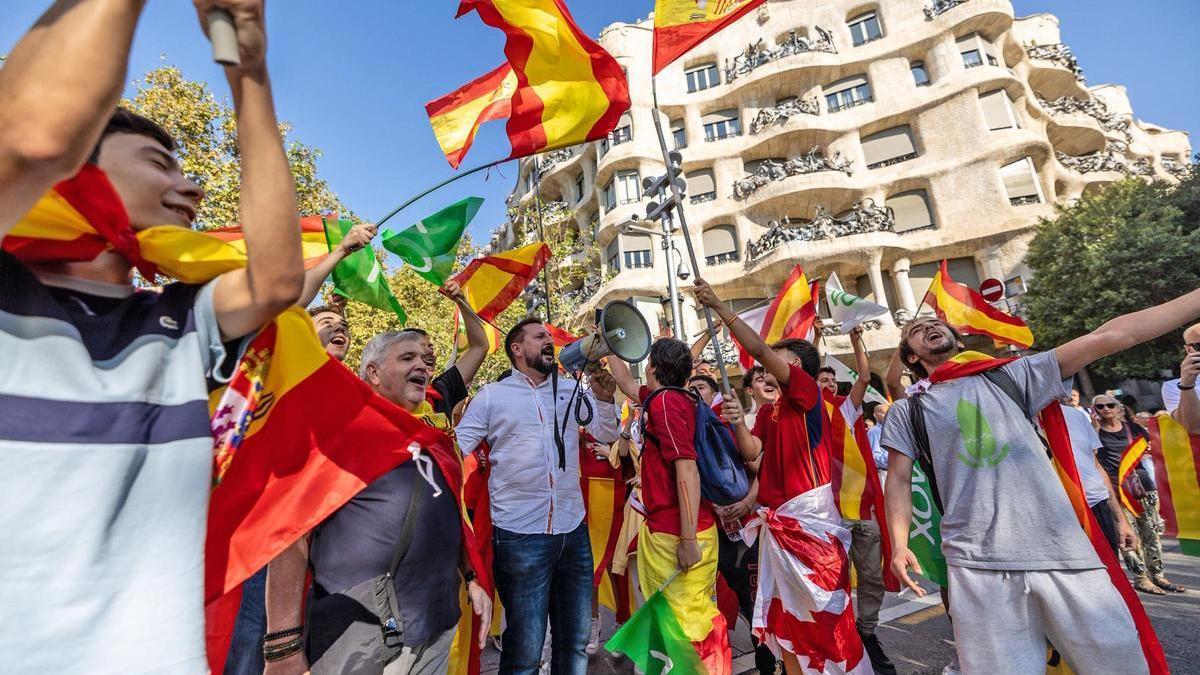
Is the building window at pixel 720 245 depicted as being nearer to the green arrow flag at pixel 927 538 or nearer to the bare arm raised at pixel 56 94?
the green arrow flag at pixel 927 538

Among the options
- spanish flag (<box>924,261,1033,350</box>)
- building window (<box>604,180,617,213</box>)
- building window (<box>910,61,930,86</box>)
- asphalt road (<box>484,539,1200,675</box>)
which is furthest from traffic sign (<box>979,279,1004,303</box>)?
building window (<box>910,61,930,86</box>)

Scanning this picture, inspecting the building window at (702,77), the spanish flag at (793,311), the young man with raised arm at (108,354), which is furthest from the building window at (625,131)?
the young man with raised arm at (108,354)

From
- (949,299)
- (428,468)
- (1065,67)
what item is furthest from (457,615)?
(1065,67)

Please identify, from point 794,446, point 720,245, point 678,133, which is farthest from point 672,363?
point 678,133

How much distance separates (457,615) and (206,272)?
1609 mm

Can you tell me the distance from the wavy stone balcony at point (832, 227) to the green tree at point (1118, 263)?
5450 mm

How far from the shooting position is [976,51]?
80.4 feet

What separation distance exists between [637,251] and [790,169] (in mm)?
8042

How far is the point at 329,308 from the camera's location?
143 inches

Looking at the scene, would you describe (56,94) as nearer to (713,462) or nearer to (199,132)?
(713,462)

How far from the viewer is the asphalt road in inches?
147

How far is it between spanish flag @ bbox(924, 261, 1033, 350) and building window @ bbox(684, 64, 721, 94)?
25921mm

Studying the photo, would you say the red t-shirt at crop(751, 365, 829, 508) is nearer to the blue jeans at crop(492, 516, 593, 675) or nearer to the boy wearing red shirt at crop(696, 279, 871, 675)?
the boy wearing red shirt at crop(696, 279, 871, 675)

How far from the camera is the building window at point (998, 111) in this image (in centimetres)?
2358
